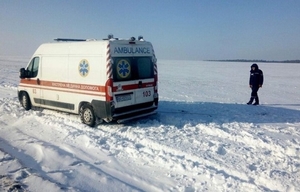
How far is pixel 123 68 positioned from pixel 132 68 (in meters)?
0.35

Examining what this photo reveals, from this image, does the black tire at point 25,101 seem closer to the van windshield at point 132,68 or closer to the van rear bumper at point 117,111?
the van rear bumper at point 117,111

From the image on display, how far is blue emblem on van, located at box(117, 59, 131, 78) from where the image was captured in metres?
7.27

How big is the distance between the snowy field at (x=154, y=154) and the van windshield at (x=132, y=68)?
55.2 inches

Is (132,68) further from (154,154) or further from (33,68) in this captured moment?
(33,68)

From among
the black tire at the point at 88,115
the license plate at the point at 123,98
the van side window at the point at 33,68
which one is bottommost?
the black tire at the point at 88,115

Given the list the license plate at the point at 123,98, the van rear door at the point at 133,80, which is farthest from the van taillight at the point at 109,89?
the license plate at the point at 123,98

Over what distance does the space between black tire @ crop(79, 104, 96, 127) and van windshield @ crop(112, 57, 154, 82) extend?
4.17 ft

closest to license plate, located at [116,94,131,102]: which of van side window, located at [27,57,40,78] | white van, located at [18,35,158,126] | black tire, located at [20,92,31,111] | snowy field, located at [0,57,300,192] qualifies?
white van, located at [18,35,158,126]

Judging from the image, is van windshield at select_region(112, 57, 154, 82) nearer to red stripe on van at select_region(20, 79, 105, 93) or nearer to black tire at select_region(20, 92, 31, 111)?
red stripe on van at select_region(20, 79, 105, 93)

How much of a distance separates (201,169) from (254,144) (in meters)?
2.04

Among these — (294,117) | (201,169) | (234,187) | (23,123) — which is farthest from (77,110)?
(294,117)

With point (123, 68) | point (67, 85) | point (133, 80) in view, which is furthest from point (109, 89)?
point (67, 85)

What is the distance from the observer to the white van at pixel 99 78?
281 inches

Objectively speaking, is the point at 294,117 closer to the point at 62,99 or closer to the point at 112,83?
the point at 112,83
